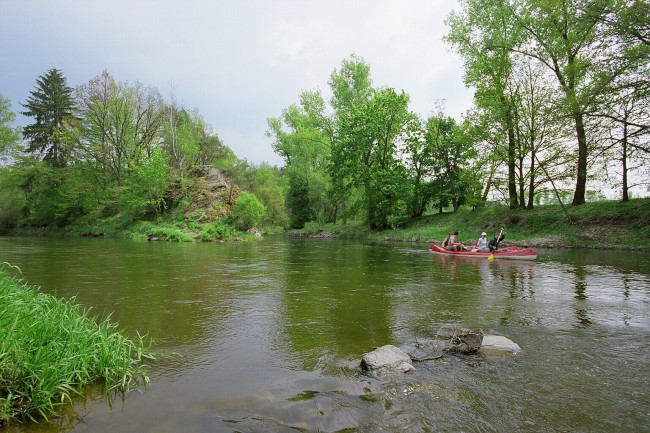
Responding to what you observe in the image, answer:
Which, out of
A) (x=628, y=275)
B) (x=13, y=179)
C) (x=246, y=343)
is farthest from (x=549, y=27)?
(x=13, y=179)

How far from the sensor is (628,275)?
10586 mm

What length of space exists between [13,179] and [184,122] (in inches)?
693

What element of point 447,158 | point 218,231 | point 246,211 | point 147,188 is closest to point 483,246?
point 447,158

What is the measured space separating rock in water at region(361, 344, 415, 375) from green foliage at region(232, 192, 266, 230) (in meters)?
28.6

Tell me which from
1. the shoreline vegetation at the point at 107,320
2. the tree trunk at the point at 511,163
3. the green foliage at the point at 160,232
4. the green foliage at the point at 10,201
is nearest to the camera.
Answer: the shoreline vegetation at the point at 107,320

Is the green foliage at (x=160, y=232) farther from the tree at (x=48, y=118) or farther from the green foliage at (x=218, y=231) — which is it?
the tree at (x=48, y=118)

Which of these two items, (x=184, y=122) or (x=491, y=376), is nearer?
(x=491, y=376)

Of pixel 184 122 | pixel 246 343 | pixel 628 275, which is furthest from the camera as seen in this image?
pixel 184 122

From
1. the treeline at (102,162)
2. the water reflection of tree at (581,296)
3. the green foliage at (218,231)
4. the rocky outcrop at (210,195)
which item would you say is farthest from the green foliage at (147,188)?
the water reflection of tree at (581,296)

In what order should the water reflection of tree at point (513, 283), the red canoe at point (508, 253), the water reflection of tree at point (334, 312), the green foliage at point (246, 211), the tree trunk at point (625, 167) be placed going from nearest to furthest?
the water reflection of tree at point (334, 312), the water reflection of tree at point (513, 283), the red canoe at point (508, 253), the tree trunk at point (625, 167), the green foliage at point (246, 211)

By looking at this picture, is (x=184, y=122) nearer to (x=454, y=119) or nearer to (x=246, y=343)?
(x=454, y=119)

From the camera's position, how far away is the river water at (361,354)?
10.1ft

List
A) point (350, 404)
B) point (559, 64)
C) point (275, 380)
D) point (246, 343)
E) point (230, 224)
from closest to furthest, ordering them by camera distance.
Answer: point (350, 404), point (275, 380), point (246, 343), point (559, 64), point (230, 224)

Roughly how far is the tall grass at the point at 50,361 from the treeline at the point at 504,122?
20913mm
